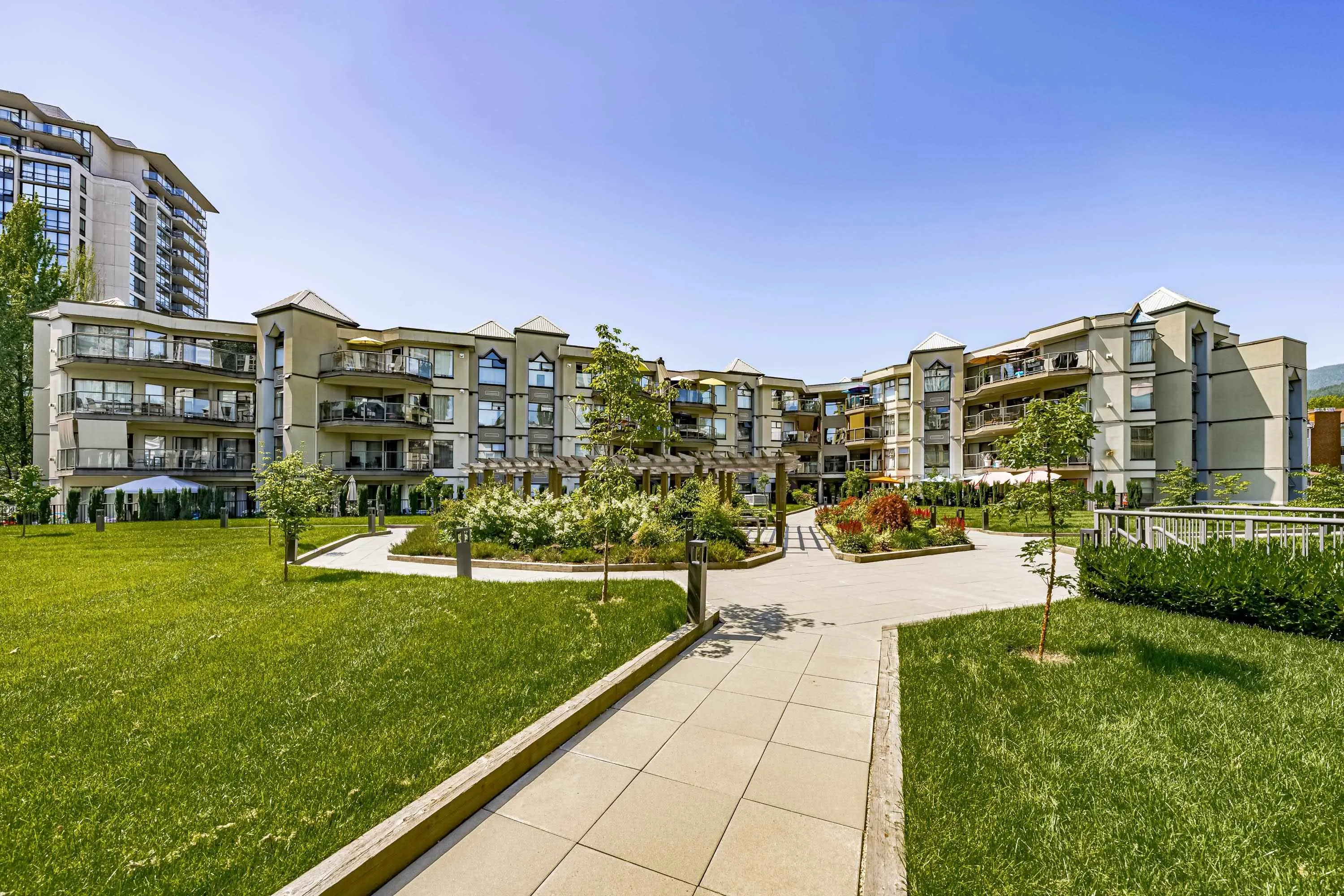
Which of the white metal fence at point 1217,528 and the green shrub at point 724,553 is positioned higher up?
the white metal fence at point 1217,528

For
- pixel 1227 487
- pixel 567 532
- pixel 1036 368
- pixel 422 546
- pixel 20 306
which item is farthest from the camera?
pixel 1036 368

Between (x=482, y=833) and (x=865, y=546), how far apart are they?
43.5ft

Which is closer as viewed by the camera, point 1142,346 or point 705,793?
point 705,793

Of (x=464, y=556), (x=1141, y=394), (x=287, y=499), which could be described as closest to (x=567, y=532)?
(x=464, y=556)

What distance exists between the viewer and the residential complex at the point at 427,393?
27328 millimetres

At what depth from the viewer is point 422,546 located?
14.1 m

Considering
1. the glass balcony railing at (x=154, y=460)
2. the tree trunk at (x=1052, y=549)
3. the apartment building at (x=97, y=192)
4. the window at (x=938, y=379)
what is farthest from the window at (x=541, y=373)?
A: the apartment building at (x=97, y=192)

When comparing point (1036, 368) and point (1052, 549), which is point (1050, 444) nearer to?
point (1052, 549)

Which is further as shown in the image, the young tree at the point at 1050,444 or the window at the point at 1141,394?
the window at the point at 1141,394

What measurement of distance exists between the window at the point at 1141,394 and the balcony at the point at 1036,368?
2240 mm

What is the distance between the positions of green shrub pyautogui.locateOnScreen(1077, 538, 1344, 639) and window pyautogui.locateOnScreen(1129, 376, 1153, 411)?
27.7 m

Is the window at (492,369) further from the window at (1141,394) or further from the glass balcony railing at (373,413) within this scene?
the window at (1141,394)

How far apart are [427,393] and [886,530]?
2731cm

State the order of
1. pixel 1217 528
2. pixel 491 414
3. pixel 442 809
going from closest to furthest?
pixel 442 809
pixel 1217 528
pixel 491 414
